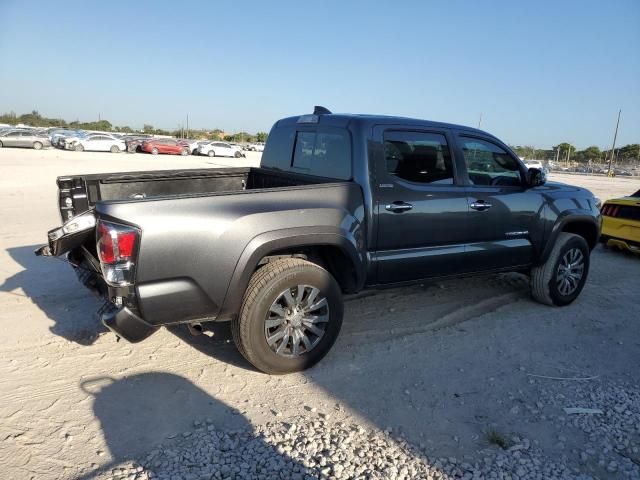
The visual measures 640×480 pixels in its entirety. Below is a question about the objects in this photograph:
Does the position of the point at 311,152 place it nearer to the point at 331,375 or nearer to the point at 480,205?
the point at 480,205

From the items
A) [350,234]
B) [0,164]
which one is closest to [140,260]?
[350,234]

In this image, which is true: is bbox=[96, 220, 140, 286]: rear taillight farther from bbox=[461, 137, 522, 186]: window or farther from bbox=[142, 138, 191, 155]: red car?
bbox=[142, 138, 191, 155]: red car

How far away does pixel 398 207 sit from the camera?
3.88 metres

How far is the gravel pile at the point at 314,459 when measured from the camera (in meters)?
2.50

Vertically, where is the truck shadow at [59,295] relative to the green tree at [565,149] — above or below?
below

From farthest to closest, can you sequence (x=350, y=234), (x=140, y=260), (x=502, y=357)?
(x=502, y=357), (x=350, y=234), (x=140, y=260)

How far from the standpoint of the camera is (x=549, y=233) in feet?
16.4

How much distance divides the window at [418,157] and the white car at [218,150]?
38182 mm

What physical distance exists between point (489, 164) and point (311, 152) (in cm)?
177

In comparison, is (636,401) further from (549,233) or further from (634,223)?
(634,223)

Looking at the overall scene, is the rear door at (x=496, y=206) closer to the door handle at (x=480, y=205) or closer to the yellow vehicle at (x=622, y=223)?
the door handle at (x=480, y=205)

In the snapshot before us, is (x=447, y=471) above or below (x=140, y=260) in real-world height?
below

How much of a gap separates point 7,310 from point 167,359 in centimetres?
188

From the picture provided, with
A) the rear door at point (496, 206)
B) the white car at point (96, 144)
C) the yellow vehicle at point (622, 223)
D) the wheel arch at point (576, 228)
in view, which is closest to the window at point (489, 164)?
the rear door at point (496, 206)
